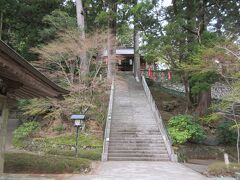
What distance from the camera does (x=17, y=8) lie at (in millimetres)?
25359

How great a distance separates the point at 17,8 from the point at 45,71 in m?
8.34

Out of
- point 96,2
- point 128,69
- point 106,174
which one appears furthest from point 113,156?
point 128,69

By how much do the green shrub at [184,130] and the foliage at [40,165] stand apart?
7.04 meters

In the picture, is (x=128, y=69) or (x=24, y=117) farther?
(x=128, y=69)

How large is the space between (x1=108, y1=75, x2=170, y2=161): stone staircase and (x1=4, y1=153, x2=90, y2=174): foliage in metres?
4.37

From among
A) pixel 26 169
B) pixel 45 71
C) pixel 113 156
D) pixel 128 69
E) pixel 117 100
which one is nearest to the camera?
pixel 26 169

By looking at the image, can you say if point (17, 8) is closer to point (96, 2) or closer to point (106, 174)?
point (96, 2)

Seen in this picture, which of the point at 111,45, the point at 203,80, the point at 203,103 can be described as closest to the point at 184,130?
the point at 203,80

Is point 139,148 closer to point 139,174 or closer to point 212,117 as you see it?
point 212,117

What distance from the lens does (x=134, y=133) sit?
17703mm

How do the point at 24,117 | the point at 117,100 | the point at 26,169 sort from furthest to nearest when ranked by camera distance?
the point at 117,100
the point at 24,117
the point at 26,169

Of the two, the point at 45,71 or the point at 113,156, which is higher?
the point at 45,71

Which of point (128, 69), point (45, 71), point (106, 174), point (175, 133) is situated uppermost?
point (128, 69)

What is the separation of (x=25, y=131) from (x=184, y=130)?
960cm
